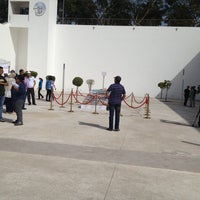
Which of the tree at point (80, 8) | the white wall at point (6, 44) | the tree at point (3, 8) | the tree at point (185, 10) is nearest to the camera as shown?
the white wall at point (6, 44)

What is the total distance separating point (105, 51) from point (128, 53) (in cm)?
226

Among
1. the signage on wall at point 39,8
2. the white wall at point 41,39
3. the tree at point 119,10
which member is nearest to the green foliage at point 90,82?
the white wall at point 41,39

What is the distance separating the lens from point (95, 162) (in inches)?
283

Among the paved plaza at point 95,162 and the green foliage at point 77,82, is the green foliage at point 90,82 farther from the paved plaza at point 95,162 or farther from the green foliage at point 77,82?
the paved plaza at point 95,162

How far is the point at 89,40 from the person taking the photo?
33375 millimetres

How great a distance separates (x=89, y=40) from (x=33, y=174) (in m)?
28.2

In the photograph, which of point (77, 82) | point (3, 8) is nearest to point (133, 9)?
point (3, 8)

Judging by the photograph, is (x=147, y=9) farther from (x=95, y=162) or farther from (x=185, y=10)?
(x=95, y=162)

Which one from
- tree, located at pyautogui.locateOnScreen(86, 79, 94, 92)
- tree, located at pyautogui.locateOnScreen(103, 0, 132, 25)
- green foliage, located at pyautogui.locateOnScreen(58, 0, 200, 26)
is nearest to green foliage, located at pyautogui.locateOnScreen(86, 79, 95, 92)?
tree, located at pyautogui.locateOnScreen(86, 79, 94, 92)

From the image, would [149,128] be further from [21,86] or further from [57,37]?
[57,37]

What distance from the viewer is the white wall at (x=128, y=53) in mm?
31547

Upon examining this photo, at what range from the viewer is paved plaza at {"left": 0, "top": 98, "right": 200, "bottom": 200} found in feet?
17.8

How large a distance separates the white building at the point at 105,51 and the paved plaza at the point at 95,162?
66.2 ft

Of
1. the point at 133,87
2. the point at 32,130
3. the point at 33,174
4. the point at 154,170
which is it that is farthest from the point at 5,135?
the point at 133,87
